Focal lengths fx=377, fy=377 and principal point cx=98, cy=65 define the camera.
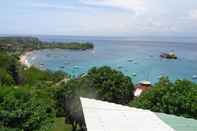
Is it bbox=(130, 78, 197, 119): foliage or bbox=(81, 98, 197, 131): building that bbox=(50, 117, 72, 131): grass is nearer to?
bbox=(130, 78, 197, 119): foliage

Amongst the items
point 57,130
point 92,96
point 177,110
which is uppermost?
point 177,110

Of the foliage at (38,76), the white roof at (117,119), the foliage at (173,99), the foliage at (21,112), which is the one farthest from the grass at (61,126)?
the foliage at (38,76)

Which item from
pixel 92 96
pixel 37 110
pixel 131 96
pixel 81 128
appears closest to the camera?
pixel 37 110

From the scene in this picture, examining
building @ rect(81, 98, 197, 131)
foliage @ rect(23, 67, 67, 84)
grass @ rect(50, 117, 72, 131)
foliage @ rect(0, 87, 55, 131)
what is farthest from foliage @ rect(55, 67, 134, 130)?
foliage @ rect(23, 67, 67, 84)

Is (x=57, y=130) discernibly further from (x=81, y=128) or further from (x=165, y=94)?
(x=165, y=94)

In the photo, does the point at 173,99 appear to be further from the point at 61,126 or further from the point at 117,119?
the point at 61,126

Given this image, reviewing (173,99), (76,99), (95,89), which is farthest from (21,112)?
(95,89)

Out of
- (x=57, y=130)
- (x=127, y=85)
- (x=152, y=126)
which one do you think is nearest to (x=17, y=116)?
(x=152, y=126)
